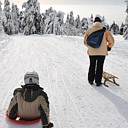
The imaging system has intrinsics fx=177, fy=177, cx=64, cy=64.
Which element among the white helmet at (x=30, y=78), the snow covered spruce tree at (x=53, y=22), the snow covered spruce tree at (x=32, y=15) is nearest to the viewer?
the white helmet at (x=30, y=78)

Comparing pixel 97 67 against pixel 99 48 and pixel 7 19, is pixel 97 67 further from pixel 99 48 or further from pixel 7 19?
pixel 7 19

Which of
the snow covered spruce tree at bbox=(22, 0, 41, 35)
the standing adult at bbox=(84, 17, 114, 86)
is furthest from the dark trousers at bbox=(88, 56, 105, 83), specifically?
the snow covered spruce tree at bbox=(22, 0, 41, 35)

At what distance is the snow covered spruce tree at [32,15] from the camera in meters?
42.8

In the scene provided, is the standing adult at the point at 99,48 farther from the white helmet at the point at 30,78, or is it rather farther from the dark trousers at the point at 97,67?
the white helmet at the point at 30,78

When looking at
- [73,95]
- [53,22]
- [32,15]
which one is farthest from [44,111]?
[53,22]

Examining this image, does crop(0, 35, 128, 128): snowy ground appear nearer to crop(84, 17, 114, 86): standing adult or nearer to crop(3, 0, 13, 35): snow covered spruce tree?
crop(84, 17, 114, 86): standing adult

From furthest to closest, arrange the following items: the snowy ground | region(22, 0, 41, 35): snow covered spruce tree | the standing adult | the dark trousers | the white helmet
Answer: region(22, 0, 41, 35): snow covered spruce tree, the dark trousers, the standing adult, the snowy ground, the white helmet

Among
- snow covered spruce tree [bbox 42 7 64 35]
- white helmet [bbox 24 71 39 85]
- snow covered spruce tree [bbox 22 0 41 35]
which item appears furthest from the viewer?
snow covered spruce tree [bbox 42 7 64 35]

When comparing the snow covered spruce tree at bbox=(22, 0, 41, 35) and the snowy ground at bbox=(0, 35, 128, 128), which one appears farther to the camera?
the snow covered spruce tree at bbox=(22, 0, 41, 35)

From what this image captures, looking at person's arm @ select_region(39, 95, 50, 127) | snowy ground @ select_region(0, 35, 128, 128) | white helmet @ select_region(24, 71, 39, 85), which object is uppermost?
white helmet @ select_region(24, 71, 39, 85)

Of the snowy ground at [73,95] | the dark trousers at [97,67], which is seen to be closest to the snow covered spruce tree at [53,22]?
the snowy ground at [73,95]

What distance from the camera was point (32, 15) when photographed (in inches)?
1679

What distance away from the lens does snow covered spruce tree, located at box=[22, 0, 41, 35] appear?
140 ft

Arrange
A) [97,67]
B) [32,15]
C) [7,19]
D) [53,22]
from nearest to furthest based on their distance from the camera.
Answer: [97,67] < [32,15] < [53,22] < [7,19]
